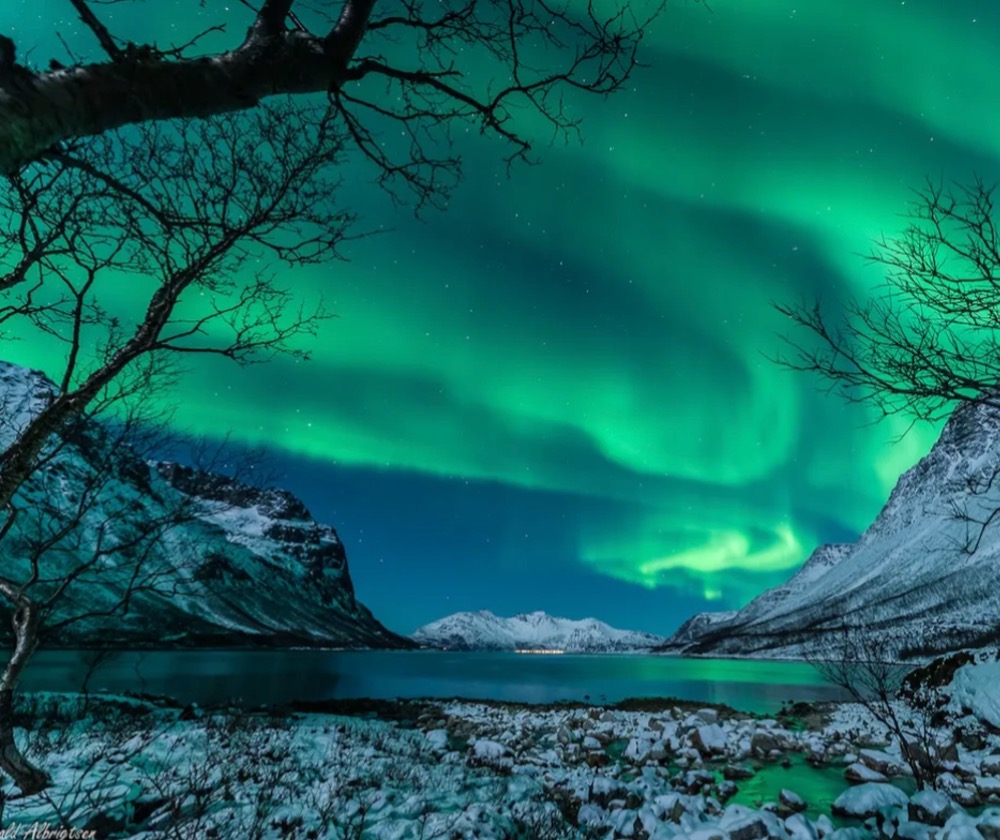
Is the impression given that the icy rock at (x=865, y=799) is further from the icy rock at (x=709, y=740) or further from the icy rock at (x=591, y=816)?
the icy rock at (x=709, y=740)

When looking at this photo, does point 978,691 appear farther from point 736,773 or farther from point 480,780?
point 480,780

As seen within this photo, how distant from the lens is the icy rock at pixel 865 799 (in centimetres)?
1062

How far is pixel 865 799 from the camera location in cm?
1110

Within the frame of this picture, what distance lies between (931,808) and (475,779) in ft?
25.5

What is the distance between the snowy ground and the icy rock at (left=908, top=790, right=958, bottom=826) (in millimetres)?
22

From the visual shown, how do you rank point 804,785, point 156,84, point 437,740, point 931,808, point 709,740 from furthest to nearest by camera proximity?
point 437,740 → point 709,740 → point 804,785 → point 931,808 → point 156,84

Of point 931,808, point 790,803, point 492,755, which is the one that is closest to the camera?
point 931,808

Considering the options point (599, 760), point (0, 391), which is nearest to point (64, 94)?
point (0, 391)

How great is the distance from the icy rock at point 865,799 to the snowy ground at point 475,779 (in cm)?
4

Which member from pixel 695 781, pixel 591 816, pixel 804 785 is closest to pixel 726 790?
pixel 695 781

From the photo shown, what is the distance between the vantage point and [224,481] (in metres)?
6.08

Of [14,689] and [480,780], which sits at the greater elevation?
[14,689]

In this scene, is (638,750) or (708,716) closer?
(638,750)

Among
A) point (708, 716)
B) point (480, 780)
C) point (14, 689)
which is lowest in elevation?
point (708, 716)
